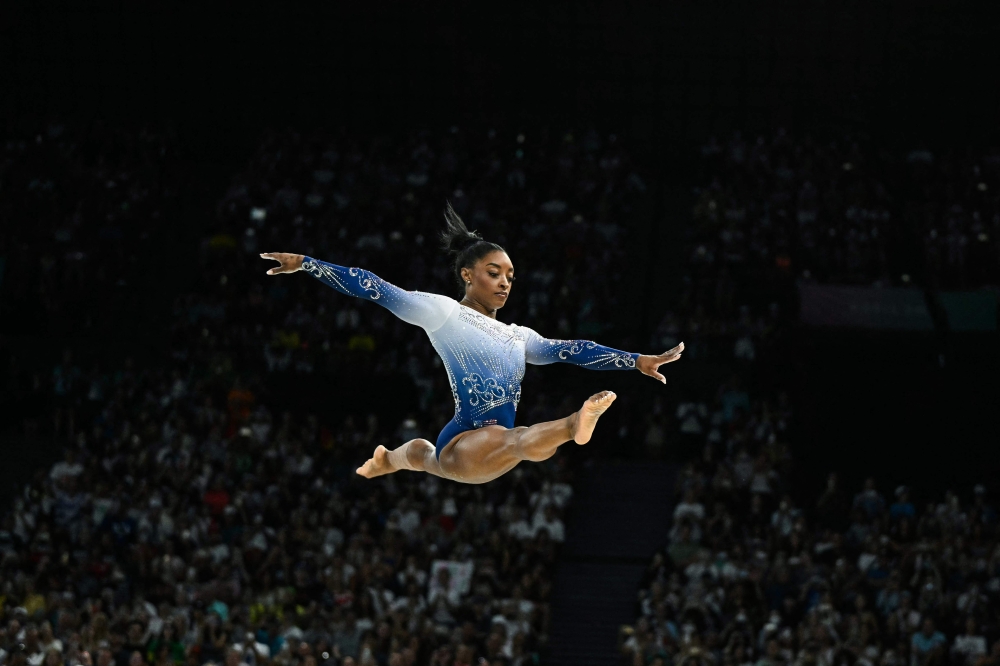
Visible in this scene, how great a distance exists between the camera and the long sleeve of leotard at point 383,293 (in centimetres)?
725

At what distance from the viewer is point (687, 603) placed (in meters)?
14.8

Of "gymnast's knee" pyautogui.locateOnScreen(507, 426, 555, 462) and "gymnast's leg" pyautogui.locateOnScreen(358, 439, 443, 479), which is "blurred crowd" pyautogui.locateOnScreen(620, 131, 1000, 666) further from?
"gymnast's knee" pyautogui.locateOnScreen(507, 426, 555, 462)

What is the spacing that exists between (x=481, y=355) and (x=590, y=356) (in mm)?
646

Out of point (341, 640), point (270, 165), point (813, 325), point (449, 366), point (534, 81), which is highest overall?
point (534, 81)

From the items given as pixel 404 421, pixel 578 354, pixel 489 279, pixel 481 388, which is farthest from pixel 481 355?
pixel 404 421

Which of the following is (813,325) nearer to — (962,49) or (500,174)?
(500,174)

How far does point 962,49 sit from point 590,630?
1467 centimetres

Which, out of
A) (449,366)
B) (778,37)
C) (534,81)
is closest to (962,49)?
(778,37)

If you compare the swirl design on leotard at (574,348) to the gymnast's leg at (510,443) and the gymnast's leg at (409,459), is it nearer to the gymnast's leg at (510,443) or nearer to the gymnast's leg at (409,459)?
the gymnast's leg at (510,443)

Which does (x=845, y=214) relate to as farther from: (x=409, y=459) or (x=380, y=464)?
(x=409, y=459)

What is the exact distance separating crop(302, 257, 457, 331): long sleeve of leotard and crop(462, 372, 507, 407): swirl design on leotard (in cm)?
37

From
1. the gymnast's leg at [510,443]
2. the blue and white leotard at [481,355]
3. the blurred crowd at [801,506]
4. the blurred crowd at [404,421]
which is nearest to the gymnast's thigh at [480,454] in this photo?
the gymnast's leg at [510,443]

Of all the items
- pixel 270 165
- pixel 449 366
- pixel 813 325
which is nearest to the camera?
pixel 449 366

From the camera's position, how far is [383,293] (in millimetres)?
7324
